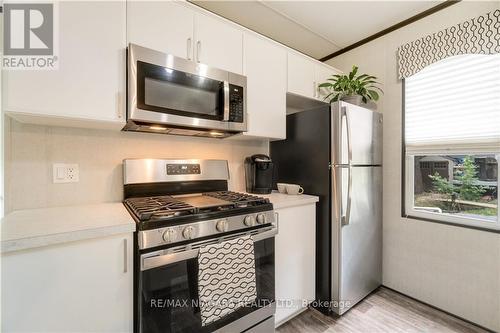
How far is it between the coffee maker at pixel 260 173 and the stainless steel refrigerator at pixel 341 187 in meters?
0.24

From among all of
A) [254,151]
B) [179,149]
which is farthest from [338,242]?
[179,149]

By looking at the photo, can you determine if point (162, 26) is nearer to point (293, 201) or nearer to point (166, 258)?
point (166, 258)

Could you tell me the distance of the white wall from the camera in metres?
1.65

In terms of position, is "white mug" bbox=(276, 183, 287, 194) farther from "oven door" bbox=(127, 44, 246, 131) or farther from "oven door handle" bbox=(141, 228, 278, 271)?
"oven door handle" bbox=(141, 228, 278, 271)

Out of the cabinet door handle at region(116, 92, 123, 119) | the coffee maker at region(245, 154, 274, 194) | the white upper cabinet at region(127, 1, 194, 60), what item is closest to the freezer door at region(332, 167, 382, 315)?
the coffee maker at region(245, 154, 274, 194)

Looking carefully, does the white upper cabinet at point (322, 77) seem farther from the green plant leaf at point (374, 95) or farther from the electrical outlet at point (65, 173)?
the electrical outlet at point (65, 173)

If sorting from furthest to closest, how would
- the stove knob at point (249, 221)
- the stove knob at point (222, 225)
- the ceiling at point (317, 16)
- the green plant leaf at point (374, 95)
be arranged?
1. the green plant leaf at point (374, 95)
2. the ceiling at point (317, 16)
3. the stove knob at point (249, 221)
4. the stove knob at point (222, 225)

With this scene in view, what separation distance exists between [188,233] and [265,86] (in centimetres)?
132

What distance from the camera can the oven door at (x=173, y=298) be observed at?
3.40 ft

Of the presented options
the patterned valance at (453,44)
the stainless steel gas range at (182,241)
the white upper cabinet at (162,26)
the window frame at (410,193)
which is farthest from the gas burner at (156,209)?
the patterned valance at (453,44)

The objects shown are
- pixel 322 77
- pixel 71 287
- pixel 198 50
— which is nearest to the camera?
pixel 71 287

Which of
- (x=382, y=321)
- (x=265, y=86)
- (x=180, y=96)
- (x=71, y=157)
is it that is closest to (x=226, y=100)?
(x=180, y=96)

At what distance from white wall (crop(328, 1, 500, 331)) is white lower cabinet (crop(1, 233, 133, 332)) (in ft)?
7.36

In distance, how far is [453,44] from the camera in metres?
1.78
